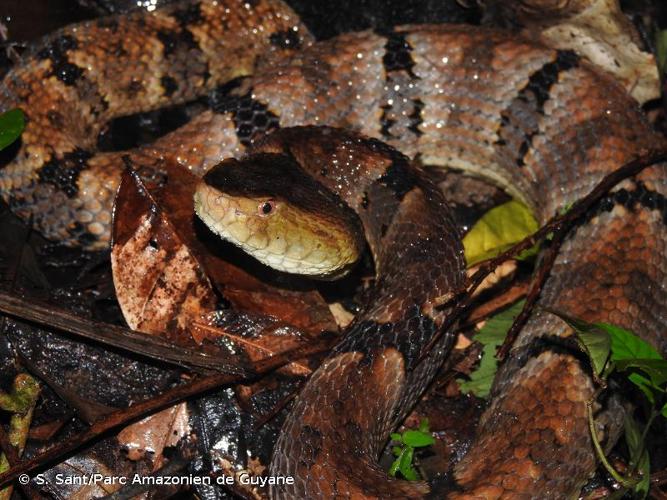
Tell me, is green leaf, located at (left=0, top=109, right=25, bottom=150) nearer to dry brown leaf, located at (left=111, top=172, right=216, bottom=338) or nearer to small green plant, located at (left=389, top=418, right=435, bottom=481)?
dry brown leaf, located at (left=111, top=172, right=216, bottom=338)

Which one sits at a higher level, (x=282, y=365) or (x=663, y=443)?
(x=282, y=365)

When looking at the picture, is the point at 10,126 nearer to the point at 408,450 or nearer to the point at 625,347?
the point at 408,450

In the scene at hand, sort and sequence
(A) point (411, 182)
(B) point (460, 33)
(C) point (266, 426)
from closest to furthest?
(C) point (266, 426), (A) point (411, 182), (B) point (460, 33)

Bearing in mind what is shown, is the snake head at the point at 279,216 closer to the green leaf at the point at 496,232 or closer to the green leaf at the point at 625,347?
the green leaf at the point at 496,232

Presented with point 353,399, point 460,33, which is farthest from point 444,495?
point 460,33

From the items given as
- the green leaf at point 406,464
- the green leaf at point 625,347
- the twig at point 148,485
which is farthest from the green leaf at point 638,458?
the twig at point 148,485

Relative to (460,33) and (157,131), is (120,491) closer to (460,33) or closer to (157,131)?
(157,131)

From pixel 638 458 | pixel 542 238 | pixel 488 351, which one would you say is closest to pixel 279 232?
pixel 488 351
